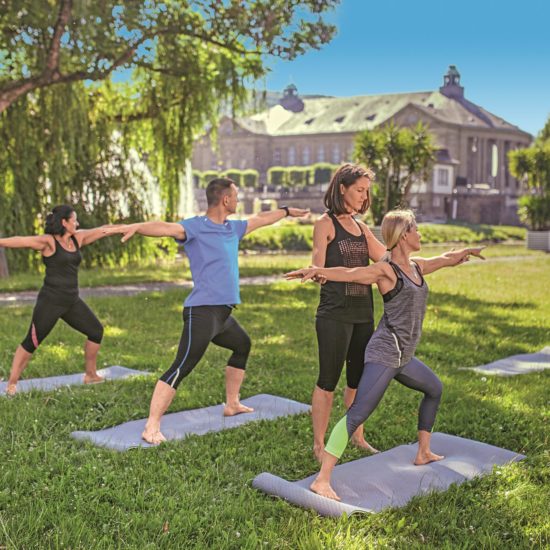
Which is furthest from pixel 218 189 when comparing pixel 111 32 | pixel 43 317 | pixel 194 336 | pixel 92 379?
pixel 111 32

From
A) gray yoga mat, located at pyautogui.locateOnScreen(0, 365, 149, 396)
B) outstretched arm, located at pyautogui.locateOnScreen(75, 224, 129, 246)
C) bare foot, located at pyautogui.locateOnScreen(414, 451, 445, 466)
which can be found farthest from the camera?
gray yoga mat, located at pyautogui.locateOnScreen(0, 365, 149, 396)

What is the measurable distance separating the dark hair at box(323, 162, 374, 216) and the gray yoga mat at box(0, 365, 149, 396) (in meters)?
3.58

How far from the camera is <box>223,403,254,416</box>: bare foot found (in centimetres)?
663

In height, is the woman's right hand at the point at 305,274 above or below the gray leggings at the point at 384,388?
above

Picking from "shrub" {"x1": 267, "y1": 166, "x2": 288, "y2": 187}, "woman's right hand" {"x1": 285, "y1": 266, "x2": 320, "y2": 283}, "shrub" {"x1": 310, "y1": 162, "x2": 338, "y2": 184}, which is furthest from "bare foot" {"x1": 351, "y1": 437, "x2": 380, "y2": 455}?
"shrub" {"x1": 267, "y1": 166, "x2": 288, "y2": 187}

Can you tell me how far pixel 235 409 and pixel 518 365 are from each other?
3.95 m

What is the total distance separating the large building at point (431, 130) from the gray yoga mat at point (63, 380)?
7172 centimetres

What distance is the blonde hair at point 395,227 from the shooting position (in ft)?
16.0

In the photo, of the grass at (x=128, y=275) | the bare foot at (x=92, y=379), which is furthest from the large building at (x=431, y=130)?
the bare foot at (x=92, y=379)

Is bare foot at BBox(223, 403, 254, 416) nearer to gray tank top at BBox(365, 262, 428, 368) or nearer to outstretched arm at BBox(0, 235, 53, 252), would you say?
gray tank top at BBox(365, 262, 428, 368)

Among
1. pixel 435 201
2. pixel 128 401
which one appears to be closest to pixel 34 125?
pixel 128 401

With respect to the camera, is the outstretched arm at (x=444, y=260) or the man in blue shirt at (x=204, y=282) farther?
the man in blue shirt at (x=204, y=282)

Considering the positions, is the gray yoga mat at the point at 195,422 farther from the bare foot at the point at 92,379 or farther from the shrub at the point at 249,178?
the shrub at the point at 249,178

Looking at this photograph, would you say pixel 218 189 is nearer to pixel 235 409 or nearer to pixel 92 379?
pixel 235 409
